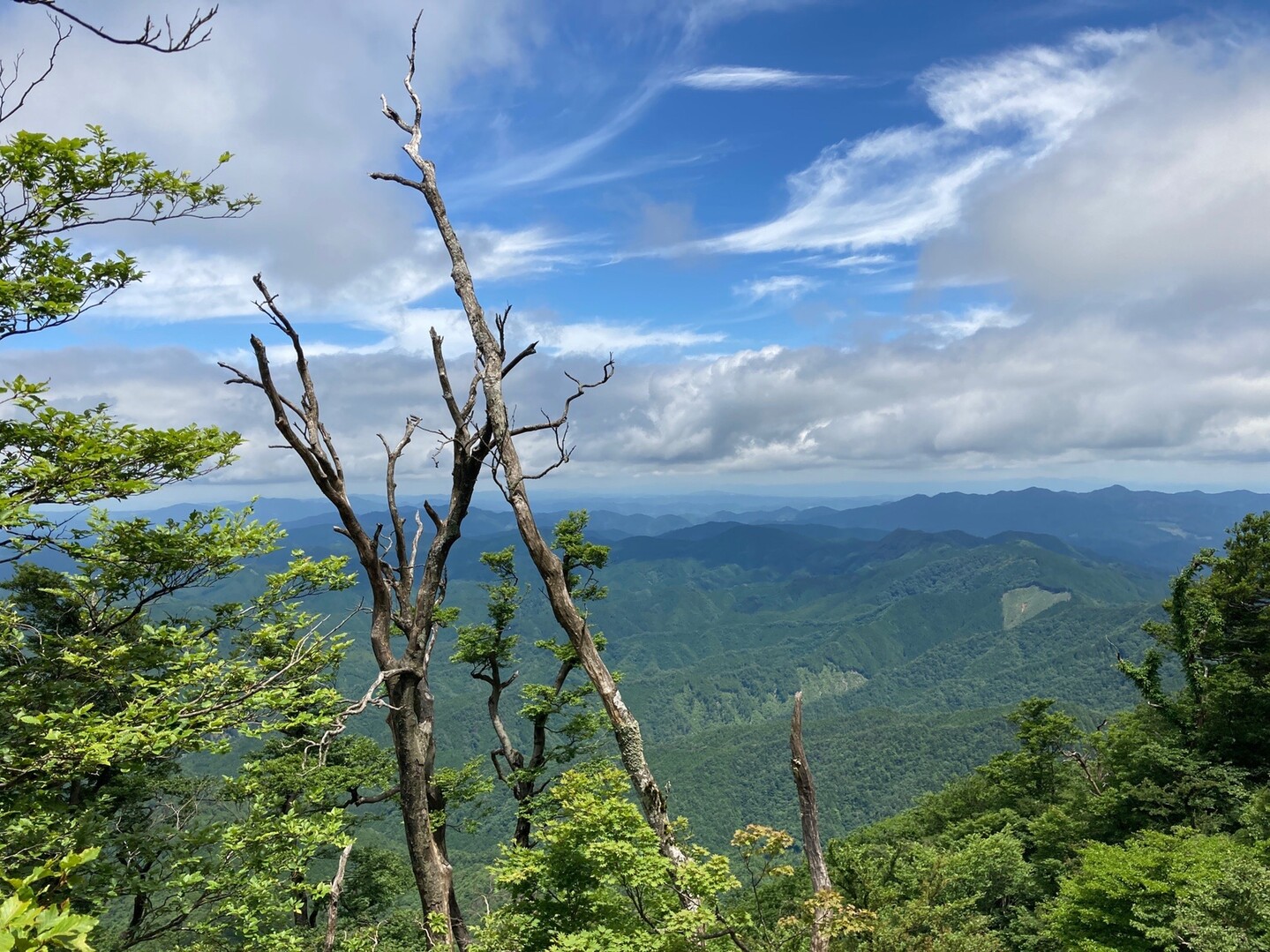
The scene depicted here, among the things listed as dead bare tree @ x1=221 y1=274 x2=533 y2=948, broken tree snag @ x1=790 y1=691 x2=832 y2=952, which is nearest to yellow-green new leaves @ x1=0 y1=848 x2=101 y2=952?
dead bare tree @ x1=221 y1=274 x2=533 y2=948

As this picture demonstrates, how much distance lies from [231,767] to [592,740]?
19018 cm

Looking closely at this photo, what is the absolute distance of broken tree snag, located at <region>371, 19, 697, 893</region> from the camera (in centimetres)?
820

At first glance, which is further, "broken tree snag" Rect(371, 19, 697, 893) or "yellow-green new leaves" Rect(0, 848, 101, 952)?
"broken tree snag" Rect(371, 19, 697, 893)

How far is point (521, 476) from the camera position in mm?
8430

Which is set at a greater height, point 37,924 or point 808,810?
point 37,924

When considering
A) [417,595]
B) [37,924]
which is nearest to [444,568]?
[417,595]

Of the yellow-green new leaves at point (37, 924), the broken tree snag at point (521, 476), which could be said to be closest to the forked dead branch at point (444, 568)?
the broken tree snag at point (521, 476)

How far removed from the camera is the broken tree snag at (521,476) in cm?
820

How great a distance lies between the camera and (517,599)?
1955 centimetres

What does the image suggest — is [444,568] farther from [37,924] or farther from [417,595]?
[37,924]

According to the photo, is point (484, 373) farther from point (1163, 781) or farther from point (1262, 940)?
point (1163, 781)

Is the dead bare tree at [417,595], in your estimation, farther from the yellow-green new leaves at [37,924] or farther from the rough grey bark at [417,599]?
the yellow-green new leaves at [37,924]

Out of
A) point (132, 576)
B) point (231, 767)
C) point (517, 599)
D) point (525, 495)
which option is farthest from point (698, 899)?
point (231, 767)

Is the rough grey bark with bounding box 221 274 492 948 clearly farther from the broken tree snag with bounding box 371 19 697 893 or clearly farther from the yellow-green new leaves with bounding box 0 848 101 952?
the yellow-green new leaves with bounding box 0 848 101 952
